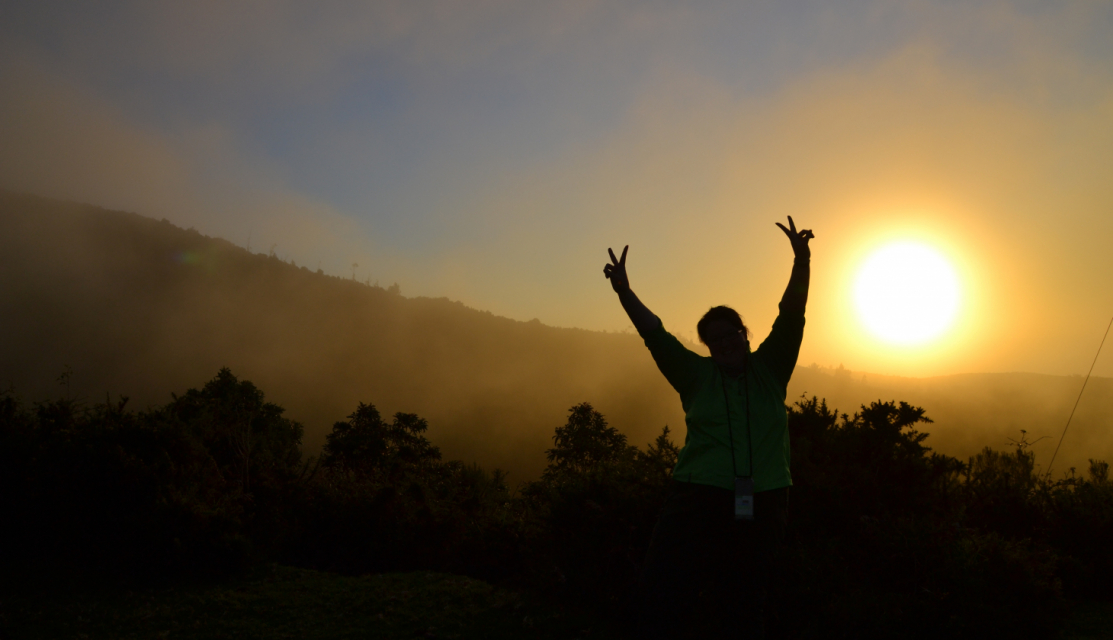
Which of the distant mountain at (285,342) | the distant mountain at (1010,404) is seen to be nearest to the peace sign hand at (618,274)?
the distant mountain at (1010,404)

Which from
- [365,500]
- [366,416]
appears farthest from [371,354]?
[365,500]

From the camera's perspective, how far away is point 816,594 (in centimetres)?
388

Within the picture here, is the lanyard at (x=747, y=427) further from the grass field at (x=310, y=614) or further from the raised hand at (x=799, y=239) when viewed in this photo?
the grass field at (x=310, y=614)

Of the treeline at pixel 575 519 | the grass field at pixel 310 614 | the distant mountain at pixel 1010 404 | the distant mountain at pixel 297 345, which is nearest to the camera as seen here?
the treeline at pixel 575 519

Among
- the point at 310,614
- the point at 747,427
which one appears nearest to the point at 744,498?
the point at 747,427

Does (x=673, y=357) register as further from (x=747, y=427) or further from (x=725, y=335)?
(x=747, y=427)

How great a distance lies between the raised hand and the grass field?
304 cm

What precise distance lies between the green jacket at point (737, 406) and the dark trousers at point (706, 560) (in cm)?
10

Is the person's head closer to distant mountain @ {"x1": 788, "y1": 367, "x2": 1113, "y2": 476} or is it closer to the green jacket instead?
the green jacket

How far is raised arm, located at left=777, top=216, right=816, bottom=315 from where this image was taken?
301 cm

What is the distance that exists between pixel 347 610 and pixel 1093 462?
29.3ft

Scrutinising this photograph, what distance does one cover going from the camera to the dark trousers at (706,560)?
8.74 feet

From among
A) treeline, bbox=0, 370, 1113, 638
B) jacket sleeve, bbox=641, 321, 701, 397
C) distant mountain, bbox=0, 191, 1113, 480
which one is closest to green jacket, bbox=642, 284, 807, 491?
jacket sleeve, bbox=641, 321, 701, 397

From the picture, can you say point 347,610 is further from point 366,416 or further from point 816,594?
point 366,416
